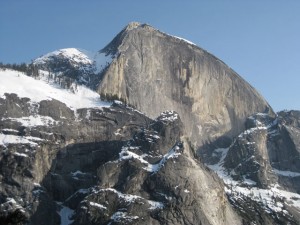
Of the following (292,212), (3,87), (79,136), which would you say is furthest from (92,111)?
(292,212)

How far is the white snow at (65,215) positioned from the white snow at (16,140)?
76.2ft

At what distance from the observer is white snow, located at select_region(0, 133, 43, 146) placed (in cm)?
16725

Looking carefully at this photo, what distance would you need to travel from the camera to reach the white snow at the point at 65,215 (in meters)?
152

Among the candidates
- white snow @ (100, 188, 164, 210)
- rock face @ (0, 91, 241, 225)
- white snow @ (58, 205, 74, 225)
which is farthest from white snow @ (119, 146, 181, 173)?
white snow @ (58, 205, 74, 225)

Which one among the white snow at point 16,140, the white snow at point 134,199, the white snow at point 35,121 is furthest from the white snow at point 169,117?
the white snow at point 16,140

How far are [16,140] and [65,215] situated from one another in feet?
97.5

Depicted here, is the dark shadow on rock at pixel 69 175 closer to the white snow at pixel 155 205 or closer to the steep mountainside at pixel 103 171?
the steep mountainside at pixel 103 171

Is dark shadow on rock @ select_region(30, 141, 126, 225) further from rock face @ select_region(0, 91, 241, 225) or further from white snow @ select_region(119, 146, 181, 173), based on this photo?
white snow @ select_region(119, 146, 181, 173)

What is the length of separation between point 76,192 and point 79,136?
26.3 m

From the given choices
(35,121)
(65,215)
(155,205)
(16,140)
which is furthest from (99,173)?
(35,121)

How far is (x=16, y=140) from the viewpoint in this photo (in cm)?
16850

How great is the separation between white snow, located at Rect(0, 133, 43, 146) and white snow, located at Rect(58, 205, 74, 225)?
23234mm

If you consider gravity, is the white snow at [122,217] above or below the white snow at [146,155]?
below

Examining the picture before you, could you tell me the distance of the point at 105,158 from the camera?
17838 centimetres
